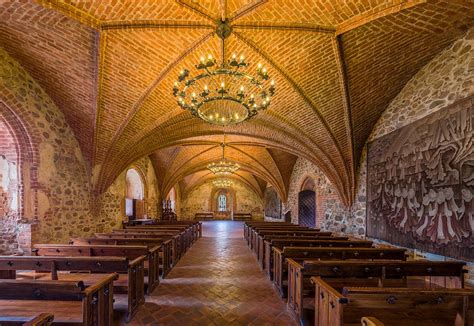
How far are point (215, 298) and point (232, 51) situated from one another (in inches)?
211

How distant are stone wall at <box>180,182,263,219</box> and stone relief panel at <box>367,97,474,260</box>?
20393mm

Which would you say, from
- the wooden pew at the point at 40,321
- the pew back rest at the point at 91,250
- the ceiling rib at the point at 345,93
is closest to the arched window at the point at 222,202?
the ceiling rib at the point at 345,93

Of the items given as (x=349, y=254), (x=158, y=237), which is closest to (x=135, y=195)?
(x=158, y=237)

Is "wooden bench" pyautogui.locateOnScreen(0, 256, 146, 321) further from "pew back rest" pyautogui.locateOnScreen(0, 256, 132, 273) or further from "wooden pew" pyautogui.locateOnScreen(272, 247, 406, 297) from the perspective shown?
"wooden pew" pyautogui.locateOnScreen(272, 247, 406, 297)

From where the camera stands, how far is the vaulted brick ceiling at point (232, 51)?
15.4ft

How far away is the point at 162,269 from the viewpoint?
242 inches

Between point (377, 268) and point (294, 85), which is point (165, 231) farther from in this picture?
point (377, 268)

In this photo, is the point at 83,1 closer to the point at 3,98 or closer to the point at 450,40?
the point at 3,98

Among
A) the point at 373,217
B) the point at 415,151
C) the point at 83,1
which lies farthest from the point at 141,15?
the point at 373,217

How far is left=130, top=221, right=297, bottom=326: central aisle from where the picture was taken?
3.99 metres

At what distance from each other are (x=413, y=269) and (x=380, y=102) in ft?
16.2

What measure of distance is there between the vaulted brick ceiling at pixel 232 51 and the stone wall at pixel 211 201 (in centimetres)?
1828

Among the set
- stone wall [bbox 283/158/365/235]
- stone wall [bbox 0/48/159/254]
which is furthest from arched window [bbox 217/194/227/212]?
stone wall [bbox 0/48/159/254]

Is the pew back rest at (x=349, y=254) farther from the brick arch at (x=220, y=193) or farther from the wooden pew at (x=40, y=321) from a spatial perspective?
the brick arch at (x=220, y=193)
